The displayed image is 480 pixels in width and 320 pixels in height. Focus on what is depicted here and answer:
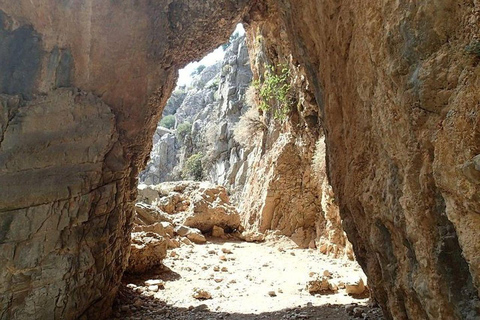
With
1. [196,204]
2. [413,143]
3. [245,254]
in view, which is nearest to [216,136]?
[196,204]

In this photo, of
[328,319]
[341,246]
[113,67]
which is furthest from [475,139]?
[341,246]

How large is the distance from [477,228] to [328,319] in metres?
3.87

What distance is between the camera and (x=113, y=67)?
6.25 m

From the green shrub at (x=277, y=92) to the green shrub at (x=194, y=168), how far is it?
54.9 ft

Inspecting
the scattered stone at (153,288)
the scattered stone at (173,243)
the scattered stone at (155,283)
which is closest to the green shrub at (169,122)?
the scattered stone at (173,243)

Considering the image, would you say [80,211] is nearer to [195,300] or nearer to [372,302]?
[195,300]

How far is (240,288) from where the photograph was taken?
297 inches

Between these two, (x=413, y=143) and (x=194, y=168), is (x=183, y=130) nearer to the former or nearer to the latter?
(x=194, y=168)

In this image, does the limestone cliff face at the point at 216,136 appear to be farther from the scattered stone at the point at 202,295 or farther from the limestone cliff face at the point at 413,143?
the limestone cliff face at the point at 413,143

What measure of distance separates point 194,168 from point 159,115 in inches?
916

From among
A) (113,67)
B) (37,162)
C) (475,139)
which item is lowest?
(37,162)

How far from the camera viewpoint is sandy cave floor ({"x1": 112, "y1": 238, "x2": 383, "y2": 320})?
235 inches

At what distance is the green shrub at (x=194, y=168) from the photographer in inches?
1192

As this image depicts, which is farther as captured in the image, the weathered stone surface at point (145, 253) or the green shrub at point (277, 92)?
the green shrub at point (277, 92)
